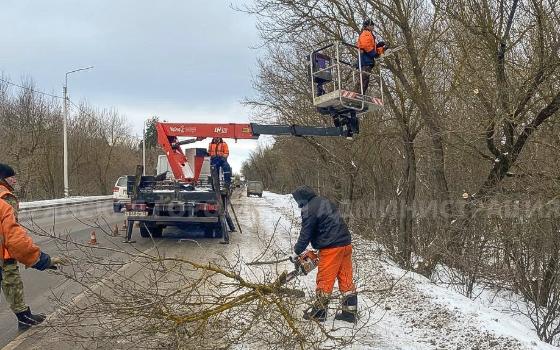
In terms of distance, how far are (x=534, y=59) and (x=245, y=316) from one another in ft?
18.7

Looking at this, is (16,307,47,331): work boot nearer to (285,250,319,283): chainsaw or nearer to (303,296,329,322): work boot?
(285,250,319,283): chainsaw

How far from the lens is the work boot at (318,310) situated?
15.1 feet

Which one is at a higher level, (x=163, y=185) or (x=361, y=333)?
(x=163, y=185)

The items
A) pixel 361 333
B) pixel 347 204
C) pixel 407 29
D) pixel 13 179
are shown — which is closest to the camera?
pixel 361 333

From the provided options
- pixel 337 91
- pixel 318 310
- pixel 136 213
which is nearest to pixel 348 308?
pixel 318 310

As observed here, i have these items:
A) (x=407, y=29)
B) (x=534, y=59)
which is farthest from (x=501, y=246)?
(x=407, y=29)

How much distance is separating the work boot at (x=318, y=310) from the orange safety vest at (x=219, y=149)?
7704 millimetres

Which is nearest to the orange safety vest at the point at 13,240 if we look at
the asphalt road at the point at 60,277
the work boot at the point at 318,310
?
the asphalt road at the point at 60,277

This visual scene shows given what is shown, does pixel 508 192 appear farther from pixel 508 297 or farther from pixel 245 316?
pixel 245 316

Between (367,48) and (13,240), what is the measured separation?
596cm

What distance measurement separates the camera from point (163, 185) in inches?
484

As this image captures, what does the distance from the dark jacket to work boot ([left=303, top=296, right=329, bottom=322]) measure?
2.65 ft

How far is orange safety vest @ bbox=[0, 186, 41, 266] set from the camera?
4.99m

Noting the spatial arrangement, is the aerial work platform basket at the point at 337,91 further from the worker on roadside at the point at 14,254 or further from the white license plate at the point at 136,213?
the white license plate at the point at 136,213
